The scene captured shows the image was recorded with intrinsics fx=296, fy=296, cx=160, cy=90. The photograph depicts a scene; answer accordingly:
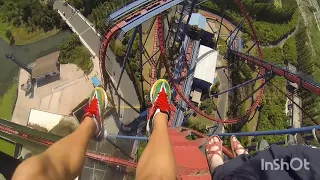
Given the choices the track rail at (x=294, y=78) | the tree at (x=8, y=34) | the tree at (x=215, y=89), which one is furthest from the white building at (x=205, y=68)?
the tree at (x=8, y=34)

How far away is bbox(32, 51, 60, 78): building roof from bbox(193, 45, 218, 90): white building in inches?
381

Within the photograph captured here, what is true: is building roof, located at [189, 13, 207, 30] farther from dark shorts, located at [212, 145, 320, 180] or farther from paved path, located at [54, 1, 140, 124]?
dark shorts, located at [212, 145, 320, 180]

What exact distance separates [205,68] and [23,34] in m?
13.7

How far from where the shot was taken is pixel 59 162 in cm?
672

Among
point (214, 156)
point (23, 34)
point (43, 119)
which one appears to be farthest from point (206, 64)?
point (23, 34)

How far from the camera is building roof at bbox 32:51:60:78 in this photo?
19719 mm

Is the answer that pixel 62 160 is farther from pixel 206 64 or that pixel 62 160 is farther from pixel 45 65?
pixel 206 64

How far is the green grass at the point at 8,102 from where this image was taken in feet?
63.3

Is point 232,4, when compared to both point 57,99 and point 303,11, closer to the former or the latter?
point 303,11

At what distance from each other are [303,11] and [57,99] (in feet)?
73.7

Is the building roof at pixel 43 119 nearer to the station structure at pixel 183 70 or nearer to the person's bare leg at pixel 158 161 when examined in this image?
the station structure at pixel 183 70

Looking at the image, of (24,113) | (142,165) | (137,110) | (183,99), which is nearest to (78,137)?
(142,165)

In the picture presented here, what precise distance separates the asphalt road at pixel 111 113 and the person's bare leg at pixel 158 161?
803cm

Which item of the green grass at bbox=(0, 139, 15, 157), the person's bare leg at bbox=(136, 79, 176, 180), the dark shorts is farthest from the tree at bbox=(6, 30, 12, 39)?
the dark shorts
